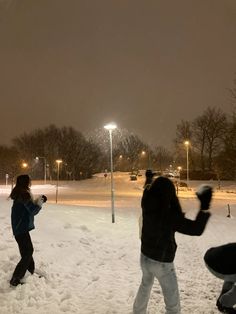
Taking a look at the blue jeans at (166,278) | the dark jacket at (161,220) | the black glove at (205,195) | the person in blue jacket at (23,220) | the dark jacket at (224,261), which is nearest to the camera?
the dark jacket at (224,261)

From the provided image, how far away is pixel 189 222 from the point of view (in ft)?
17.1

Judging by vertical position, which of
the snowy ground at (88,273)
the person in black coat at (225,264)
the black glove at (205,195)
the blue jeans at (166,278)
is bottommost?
the snowy ground at (88,273)

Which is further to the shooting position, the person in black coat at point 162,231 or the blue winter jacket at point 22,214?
the blue winter jacket at point 22,214

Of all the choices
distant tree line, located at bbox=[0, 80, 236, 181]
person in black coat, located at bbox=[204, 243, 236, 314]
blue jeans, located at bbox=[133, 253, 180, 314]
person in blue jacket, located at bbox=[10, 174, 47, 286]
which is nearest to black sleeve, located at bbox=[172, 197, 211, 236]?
person in black coat, located at bbox=[204, 243, 236, 314]

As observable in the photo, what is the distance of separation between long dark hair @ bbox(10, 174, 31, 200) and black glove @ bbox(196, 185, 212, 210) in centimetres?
393

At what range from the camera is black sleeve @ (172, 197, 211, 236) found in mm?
5094

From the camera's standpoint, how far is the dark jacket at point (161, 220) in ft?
17.5

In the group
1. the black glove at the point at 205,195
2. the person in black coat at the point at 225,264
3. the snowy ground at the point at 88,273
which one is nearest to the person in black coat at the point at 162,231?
the black glove at the point at 205,195

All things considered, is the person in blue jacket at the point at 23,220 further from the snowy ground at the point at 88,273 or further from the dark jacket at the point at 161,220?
the dark jacket at the point at 161,220

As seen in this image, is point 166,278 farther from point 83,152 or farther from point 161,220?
point 83,152

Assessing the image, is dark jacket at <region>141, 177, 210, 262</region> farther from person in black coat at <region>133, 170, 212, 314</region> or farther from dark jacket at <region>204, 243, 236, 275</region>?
dark jacket at <region>204, 243, 236, 275</region>

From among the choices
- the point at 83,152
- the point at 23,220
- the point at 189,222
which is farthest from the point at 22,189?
the point at 83,152

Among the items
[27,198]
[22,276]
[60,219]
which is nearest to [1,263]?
[22,276]

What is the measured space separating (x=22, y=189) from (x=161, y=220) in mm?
3502
